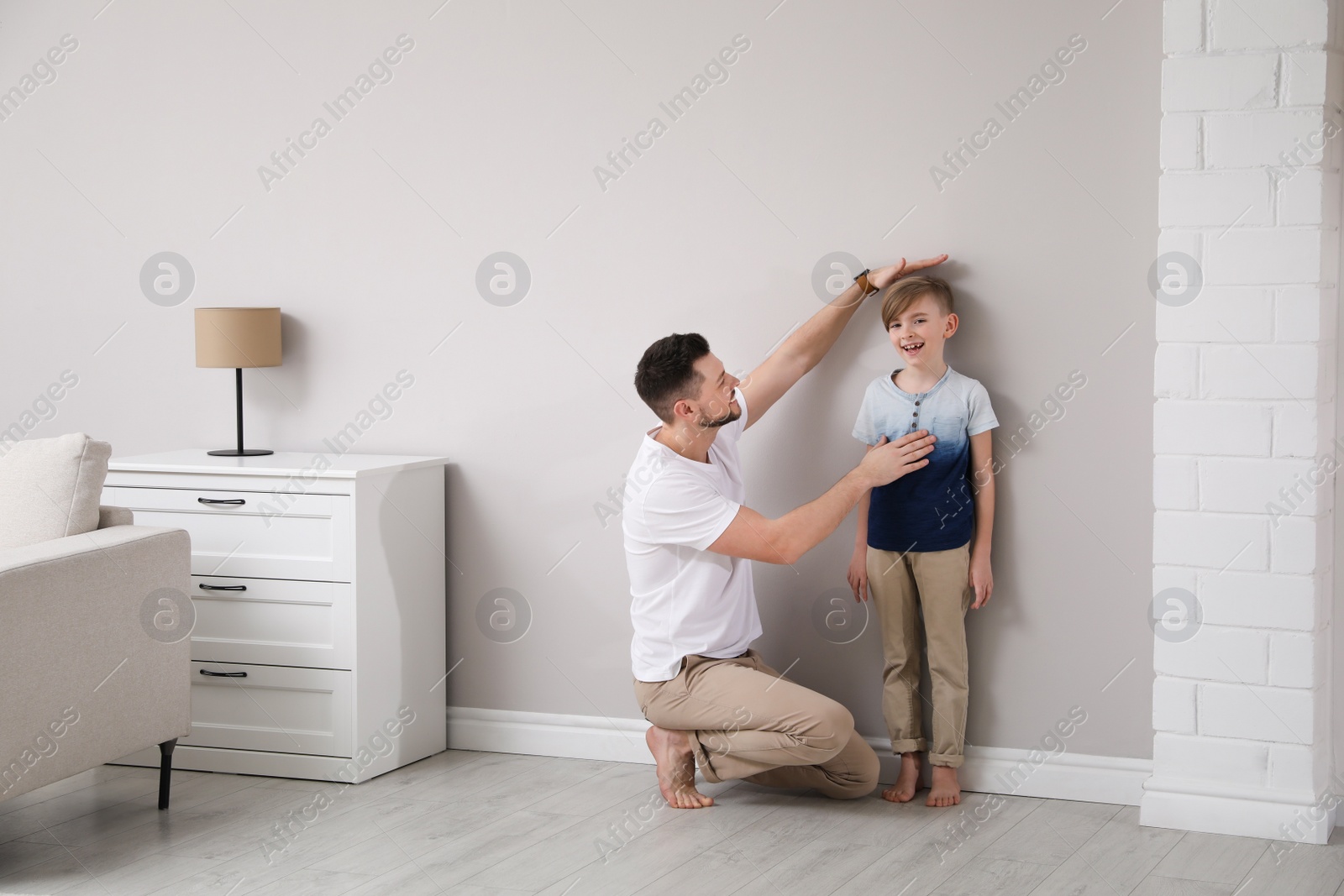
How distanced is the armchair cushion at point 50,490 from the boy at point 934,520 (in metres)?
1.79

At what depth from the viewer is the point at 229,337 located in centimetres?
315

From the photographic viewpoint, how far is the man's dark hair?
2600mm

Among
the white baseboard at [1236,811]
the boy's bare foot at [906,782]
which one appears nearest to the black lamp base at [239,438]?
the boy's bare foot at [906,782]

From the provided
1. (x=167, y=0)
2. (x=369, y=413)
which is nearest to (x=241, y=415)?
(x=369, y=413)

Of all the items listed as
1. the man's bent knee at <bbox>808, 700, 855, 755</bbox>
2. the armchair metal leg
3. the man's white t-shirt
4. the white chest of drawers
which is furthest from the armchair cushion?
the man's bent knee at <bbox>808, 700, 855, 755</bbox>

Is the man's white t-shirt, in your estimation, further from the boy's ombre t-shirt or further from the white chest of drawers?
the white chest of drawers

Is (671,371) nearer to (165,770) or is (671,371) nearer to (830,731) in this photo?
(830,731)

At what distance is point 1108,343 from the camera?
2629 mm

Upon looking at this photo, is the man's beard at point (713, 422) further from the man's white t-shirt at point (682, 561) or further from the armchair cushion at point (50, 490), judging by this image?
the armchair cushion at point (50, 490)

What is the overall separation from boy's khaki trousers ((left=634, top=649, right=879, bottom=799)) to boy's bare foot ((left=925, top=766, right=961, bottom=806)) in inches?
5.2

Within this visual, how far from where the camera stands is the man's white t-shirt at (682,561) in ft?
8.57

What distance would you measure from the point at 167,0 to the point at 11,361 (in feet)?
4.02

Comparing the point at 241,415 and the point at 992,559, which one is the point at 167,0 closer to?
the point at 241,415

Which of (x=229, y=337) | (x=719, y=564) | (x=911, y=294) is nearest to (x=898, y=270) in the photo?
(x=911, y=294)
